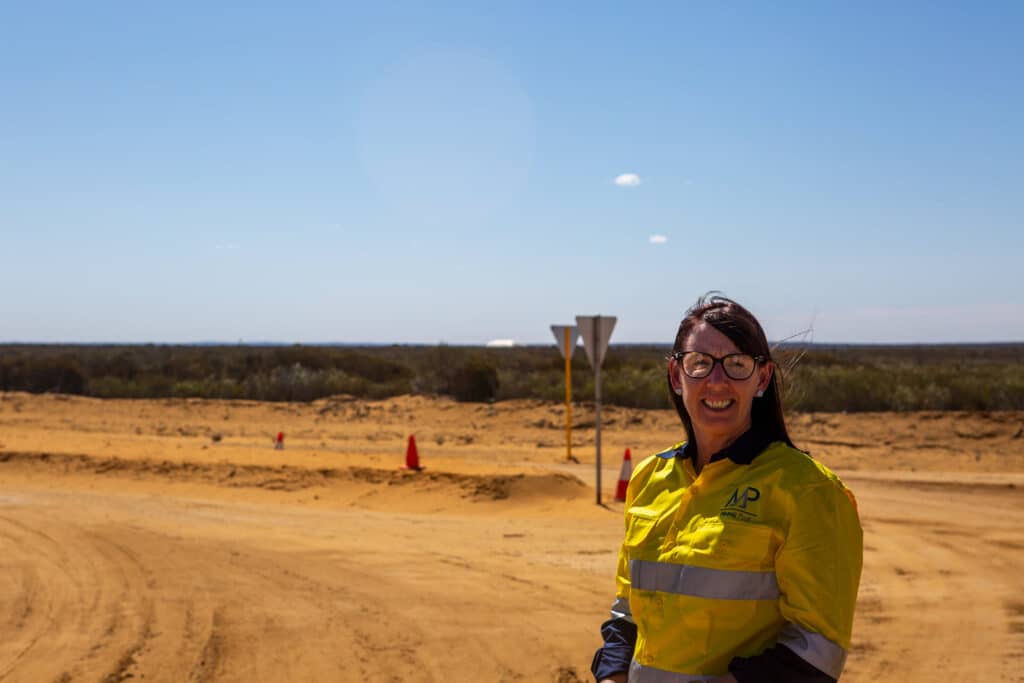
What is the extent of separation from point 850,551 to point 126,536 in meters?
9.23

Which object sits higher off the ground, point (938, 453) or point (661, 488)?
point (661, 488)

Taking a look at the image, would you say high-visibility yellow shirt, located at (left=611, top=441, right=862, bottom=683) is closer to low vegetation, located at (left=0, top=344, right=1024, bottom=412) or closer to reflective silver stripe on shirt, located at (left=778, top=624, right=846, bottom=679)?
reflective silver stripe on shirt, located at (left=778, top=624, right=846, bottom=679)

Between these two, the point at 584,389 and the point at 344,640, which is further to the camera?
the point at 584,389

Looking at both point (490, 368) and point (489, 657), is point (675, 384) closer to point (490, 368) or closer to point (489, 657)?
point (489, 657)

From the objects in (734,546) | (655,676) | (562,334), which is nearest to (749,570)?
(734,546)

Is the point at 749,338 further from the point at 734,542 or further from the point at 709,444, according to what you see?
the point at 734,542

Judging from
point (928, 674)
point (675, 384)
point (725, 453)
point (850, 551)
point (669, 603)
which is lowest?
point (928, 674)

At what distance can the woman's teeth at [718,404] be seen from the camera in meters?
2.51

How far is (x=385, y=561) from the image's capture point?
29.2 ft

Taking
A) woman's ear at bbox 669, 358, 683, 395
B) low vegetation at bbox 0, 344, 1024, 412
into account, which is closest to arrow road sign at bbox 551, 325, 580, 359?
low vegetation at bbox 0, 344, 1024, 412

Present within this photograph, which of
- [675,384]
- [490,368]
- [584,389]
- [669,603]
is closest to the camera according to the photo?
[669,603]

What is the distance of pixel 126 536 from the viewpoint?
31.8 feet

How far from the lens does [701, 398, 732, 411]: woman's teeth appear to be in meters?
2.51

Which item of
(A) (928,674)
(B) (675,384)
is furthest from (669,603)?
(A) (928,674)
